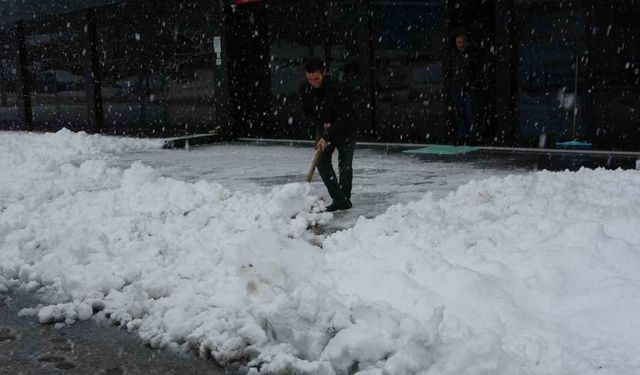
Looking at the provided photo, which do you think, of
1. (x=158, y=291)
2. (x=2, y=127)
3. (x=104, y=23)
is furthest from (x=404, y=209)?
(x=2, y=127)

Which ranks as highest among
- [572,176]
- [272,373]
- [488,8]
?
[488,8]

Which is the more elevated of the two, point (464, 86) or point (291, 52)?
point (291, 52)

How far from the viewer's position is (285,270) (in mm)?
4930

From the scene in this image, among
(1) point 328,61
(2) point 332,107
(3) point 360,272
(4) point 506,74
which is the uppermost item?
(1) point 328,61

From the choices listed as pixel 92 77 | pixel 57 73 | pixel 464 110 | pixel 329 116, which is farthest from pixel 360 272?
pixel 57 73

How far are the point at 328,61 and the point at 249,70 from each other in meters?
2.28

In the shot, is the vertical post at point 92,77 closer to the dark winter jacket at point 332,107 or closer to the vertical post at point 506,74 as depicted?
the vertical post at point 506,74

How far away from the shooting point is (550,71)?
1185cm

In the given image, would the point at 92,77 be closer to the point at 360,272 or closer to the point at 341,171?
the point at 341,171

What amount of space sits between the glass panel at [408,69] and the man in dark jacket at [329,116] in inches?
229

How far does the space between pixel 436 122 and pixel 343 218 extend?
6336 mm

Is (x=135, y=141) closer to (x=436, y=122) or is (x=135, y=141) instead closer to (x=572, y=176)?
(x=436, y=122)

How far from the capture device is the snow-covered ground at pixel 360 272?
3834 millimetres

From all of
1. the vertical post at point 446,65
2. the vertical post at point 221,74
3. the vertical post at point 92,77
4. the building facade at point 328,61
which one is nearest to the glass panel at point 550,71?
the building facade at point 328,61
